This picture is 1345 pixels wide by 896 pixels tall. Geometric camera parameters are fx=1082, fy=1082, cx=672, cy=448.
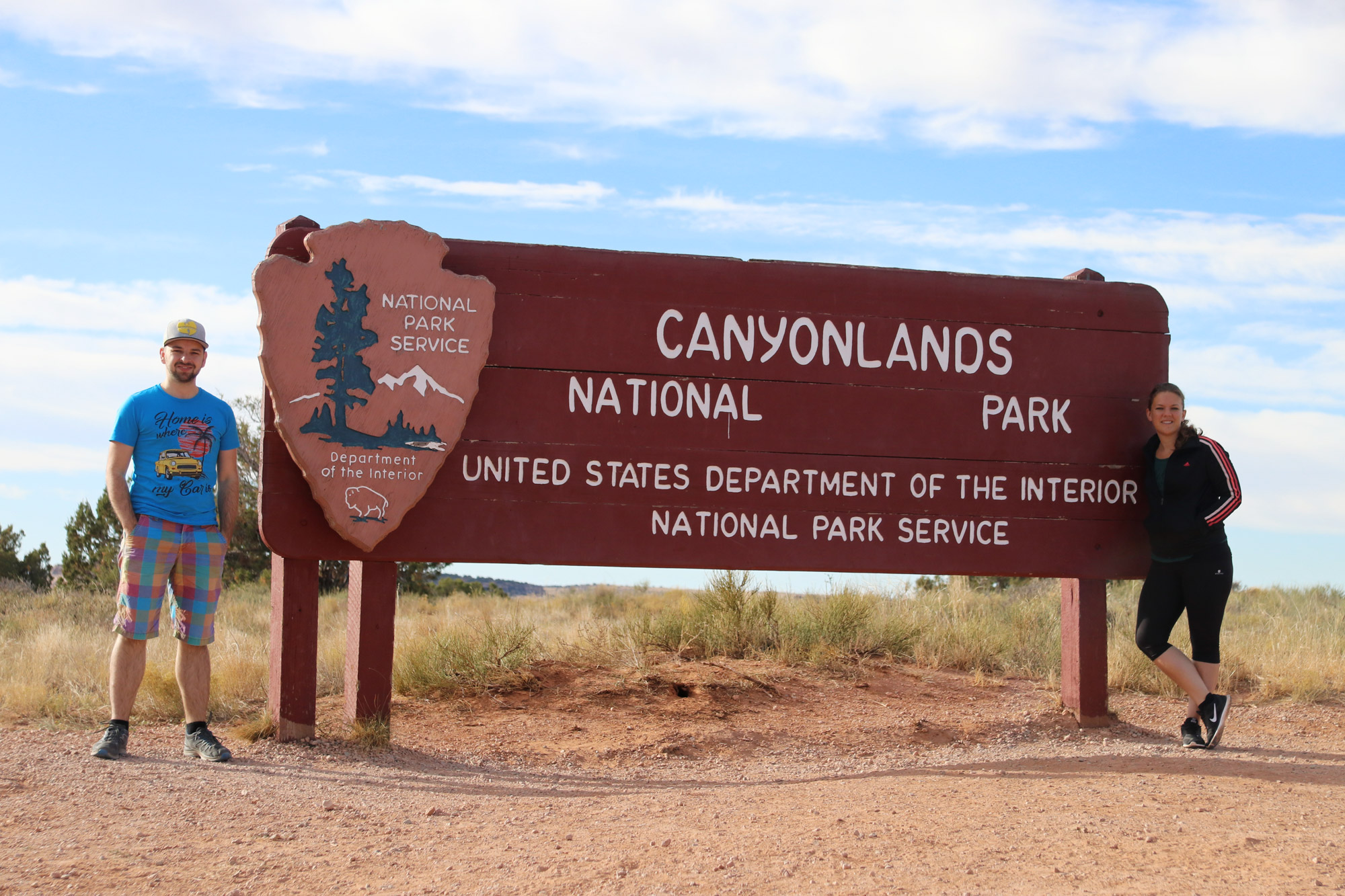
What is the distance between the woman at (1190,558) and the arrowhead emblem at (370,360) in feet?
12.4

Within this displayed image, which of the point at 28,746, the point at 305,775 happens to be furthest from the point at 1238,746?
the point at 28,746

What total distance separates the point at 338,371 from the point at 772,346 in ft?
7.63

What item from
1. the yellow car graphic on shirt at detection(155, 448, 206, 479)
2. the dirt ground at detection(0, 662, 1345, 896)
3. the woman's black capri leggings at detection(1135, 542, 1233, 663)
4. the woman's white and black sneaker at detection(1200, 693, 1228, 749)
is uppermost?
the yellow car graphic on shirt at detection(155, 448, 206, 479)

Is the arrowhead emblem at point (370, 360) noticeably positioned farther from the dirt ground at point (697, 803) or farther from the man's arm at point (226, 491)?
the dirt ground at point (697, 803)

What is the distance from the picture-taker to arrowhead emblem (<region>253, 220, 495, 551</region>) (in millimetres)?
5461

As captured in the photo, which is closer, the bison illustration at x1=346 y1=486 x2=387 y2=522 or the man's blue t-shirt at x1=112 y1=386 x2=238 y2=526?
the man's blue t-shirt at x1=112 y1=386 x2=238 y2=526

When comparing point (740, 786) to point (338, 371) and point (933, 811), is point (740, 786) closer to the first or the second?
point (933, 811)

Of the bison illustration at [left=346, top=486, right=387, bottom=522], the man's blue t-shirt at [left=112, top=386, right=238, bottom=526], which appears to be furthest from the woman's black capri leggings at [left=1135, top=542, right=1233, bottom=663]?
the man's blue t-shirt at [left=112, top=386, right=238, bottom=526]

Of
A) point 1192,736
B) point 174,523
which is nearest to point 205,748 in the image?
point 174,523

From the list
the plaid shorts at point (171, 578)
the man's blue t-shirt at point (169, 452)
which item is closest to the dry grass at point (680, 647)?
the plaid shorts at point (171, 578)

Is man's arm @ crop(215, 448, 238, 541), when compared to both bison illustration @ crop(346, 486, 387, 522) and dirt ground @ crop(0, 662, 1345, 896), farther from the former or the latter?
dirt ground @ crop(0, 662, 1345, 896)

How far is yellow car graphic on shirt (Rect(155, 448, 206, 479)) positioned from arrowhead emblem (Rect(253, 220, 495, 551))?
447 mm

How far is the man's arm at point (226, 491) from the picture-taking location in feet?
17.6

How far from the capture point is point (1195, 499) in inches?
228
